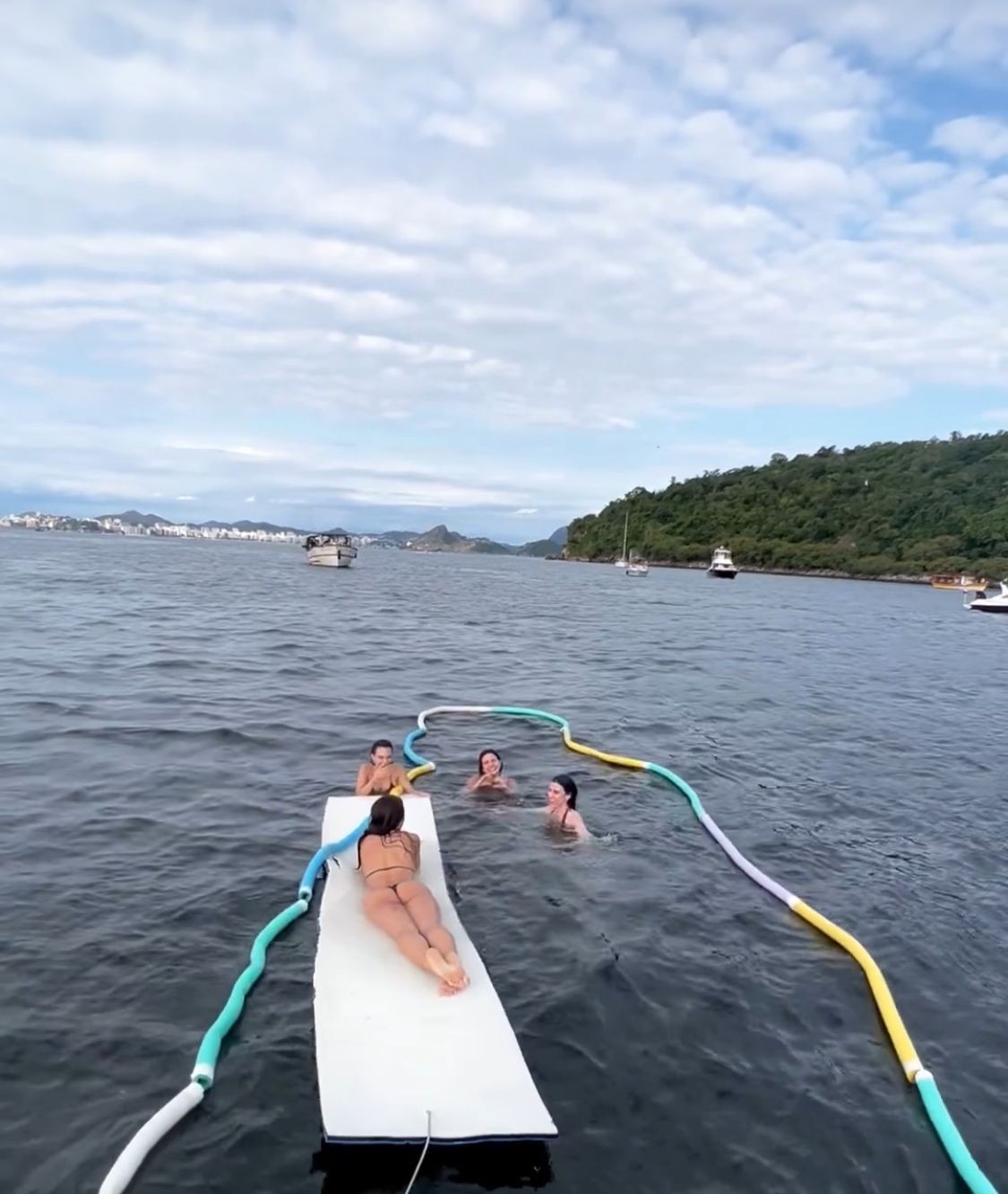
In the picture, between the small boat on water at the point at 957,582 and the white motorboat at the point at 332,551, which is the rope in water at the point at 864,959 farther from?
the small boat on water at the point at 957,582

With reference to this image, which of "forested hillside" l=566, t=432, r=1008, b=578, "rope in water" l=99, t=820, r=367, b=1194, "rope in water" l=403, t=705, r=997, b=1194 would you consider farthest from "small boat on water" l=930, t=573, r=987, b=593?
"rope in water" l=99, t=820, r=367, b=1194

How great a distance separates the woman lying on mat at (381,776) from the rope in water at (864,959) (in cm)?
182

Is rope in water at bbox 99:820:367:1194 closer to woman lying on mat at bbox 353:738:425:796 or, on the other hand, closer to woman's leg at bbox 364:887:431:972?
woman's leg at bbox 364:887:431:972

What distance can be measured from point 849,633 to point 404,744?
37.4 m

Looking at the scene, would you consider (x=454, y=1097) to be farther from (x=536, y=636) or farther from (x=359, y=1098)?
(x=536, y=636)

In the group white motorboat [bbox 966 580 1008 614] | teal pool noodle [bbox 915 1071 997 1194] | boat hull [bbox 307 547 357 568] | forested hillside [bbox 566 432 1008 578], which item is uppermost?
forested hillside [bbox 566 432 1008 578]

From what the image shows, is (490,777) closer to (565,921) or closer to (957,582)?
(565,921)

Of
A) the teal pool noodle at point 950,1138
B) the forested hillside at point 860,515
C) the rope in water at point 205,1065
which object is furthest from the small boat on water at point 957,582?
the rope in water at point 205,1065

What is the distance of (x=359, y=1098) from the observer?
5.46m

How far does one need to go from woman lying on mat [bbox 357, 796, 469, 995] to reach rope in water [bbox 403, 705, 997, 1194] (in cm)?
343

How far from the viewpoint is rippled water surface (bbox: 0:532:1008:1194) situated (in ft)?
19.2

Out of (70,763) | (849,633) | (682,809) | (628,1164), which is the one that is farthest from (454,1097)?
(849,633)

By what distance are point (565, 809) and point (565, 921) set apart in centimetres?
261

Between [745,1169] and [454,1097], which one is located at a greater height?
[454,1097]
